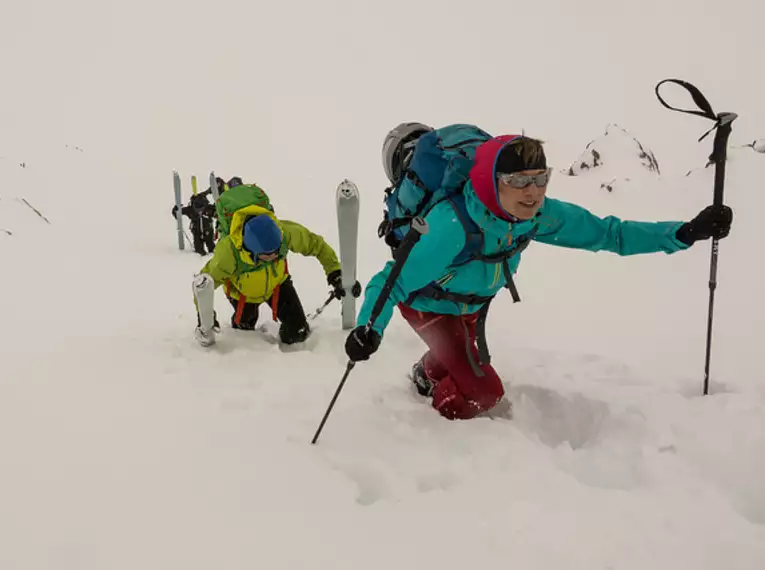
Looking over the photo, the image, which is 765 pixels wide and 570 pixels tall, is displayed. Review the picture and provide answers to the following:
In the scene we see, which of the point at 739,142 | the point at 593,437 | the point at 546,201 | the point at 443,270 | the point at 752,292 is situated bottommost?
the point at 593,437

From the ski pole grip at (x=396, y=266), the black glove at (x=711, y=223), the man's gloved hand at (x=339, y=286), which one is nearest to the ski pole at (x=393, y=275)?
the ski pole grip at (x=396, y=266)

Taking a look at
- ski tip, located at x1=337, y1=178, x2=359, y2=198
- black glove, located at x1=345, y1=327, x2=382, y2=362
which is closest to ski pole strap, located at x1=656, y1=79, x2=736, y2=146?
black glove, located at x1=345, y1=327, x2=382, y2=362

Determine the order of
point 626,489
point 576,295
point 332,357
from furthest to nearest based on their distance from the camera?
point 576,295, point 332,357, point 626,489

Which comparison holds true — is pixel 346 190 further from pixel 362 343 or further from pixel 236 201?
pixel 362 343

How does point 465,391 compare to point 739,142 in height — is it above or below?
below

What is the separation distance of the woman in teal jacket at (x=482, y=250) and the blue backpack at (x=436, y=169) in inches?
4.3

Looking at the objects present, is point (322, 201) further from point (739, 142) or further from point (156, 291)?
point (739, 142)

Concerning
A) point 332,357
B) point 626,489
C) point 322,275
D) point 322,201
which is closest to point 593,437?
point 626,489

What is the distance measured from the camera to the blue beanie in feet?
13.0

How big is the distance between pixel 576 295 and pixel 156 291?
14.3 ft

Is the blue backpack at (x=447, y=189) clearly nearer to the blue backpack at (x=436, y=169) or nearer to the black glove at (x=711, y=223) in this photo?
the blue backpack at (x=436, y=169)

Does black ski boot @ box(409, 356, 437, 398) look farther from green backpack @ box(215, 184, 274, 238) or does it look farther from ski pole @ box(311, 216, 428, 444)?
green backpack @ box(215, 184, 274, 238)

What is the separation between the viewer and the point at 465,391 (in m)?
3.07

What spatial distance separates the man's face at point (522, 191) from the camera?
2398 millimetres
